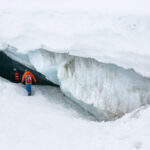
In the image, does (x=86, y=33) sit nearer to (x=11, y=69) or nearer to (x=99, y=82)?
(x=99, y=82)

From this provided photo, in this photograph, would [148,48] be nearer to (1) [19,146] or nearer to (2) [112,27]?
(2) [112,27]

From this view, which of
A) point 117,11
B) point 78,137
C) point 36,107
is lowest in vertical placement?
point 36,107

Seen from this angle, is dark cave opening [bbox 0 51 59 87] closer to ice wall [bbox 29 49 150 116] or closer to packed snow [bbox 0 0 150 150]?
packed snow [bbox 0 0 150 150]

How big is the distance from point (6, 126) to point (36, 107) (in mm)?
882

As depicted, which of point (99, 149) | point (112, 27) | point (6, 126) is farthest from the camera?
point (6, 126)

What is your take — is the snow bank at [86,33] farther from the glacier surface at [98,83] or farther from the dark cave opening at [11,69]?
the dark cave opening at [11,69]

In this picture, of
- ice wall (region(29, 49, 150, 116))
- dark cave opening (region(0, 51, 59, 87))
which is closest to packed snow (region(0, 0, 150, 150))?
ice wall (region(29, 49, 150, 116))

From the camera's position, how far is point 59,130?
12.1ft

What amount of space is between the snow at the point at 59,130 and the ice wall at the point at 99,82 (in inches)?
15.6

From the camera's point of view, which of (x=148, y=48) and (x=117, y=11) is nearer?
(x=148, y=48)

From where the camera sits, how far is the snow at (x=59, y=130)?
3103 millimetres

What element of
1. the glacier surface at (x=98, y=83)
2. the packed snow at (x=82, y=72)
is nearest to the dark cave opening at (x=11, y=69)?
the packed snow at (x=82, y=72)

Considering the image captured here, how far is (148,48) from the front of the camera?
323 centimetres

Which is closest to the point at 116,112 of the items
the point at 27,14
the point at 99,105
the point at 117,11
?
the point at 99,105
